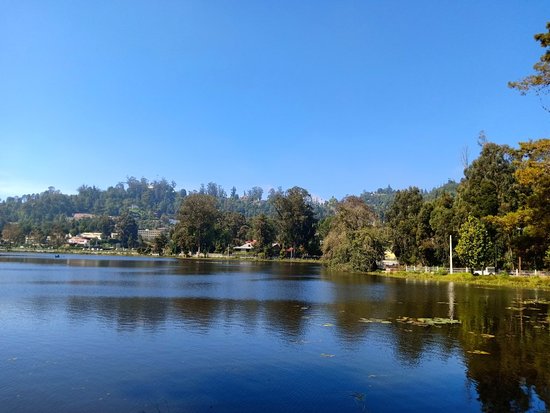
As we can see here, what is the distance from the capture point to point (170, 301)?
3200cm

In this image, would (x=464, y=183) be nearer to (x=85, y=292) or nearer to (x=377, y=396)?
(x=85, y=292)

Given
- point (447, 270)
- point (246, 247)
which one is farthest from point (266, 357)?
point (246, 247)

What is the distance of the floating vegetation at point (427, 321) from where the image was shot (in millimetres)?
24234

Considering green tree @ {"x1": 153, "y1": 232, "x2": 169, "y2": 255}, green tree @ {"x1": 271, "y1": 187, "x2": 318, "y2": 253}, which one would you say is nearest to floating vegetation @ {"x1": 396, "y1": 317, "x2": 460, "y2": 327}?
green tree @ {"x1": 271, "y1": 187, "x2": 318, "y2": 253}

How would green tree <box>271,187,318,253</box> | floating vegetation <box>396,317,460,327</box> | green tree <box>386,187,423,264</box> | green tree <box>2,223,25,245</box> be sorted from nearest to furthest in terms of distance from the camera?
floating vegetation <box>396,317,460,327</box>, green tree <box>386,187,423,264</box>, green tree <box>271,187,318,253</box>, green tree <box>2,223,25,245</box>

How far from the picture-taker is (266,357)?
16.7 m

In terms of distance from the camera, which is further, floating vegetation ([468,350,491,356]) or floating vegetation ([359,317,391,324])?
floating vegetation ([359,317,391,324])

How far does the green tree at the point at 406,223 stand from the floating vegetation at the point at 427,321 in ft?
166

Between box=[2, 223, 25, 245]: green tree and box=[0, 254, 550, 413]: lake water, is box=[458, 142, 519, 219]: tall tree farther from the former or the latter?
box=[2, 223, 25, 245]: green tree

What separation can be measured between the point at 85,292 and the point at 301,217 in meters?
98.1

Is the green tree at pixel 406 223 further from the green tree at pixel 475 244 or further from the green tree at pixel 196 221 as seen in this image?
the green tree at pixel 196 221

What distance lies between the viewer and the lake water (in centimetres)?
1208

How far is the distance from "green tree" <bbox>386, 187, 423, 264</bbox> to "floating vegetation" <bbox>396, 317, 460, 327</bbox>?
50.7 meters

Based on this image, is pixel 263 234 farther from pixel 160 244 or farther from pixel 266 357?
pixel 266 357
